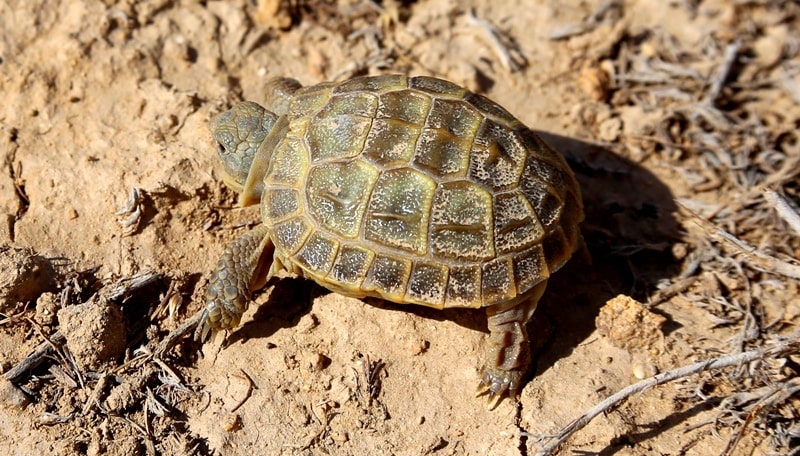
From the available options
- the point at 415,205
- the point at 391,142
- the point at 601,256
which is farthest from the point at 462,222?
the point at 601,256

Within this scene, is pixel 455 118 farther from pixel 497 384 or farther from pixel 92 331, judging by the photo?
pixel 92 331

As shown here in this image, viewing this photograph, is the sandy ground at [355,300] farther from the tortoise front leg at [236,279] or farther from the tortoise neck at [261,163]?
the tortoise neck at [261,163]

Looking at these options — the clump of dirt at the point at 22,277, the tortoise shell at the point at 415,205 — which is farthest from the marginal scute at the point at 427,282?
the clump of dirt at the point at 22,277

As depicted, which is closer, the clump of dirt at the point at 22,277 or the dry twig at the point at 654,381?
the dry twig at the point at 654,381

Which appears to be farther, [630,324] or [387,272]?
[630,324]

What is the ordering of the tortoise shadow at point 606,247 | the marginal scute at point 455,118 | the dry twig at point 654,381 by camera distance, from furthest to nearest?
the tortoise shadow at point 606,247
the marginal scute at point 455,118
the dry twig at point 654,381

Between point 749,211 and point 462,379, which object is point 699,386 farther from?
point 749,211

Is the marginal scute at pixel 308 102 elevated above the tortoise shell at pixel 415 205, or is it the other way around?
the marginal scute at pixel 308 102
